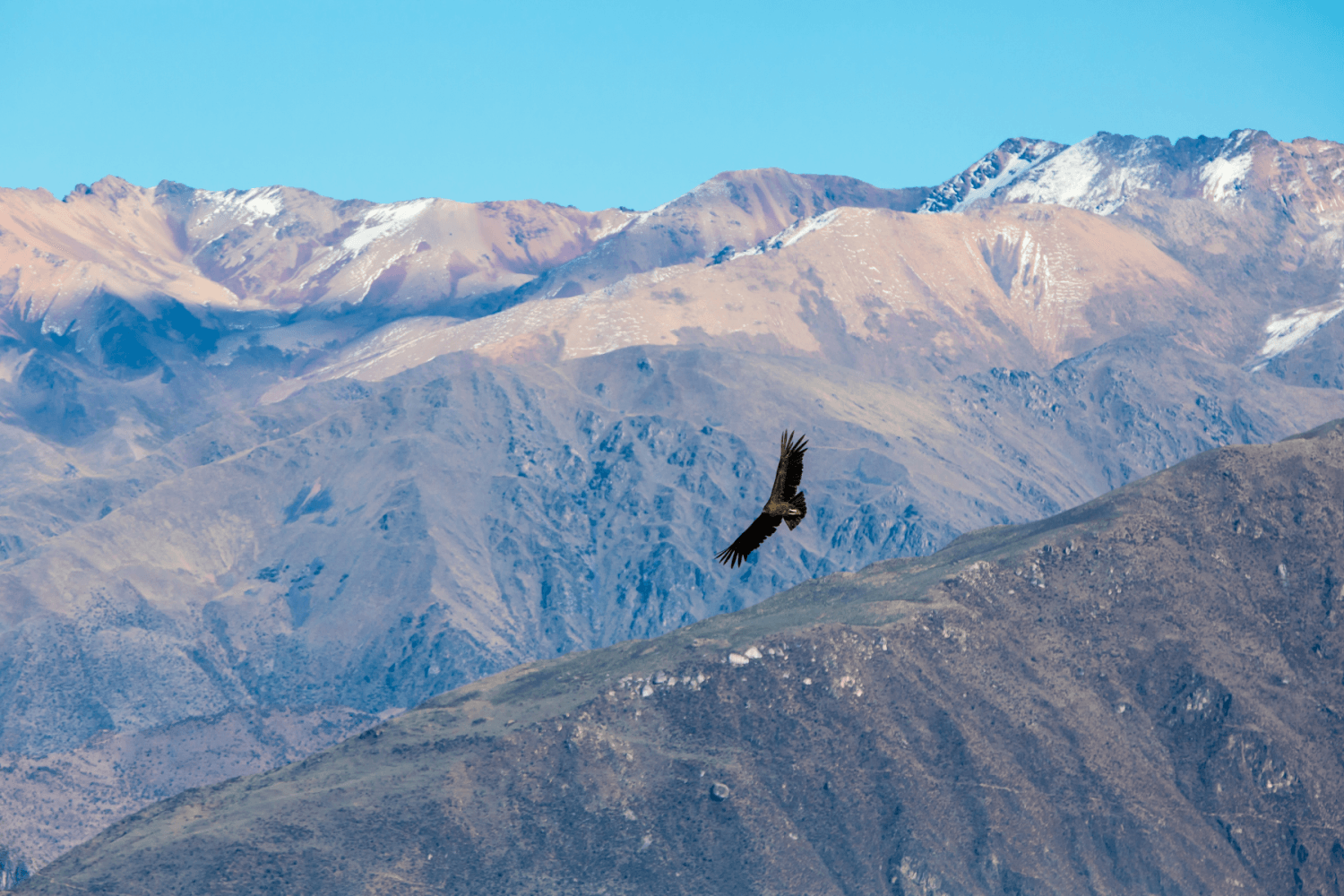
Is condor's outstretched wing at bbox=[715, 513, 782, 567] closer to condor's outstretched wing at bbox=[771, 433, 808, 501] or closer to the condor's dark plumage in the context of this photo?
the condor's dark plumage

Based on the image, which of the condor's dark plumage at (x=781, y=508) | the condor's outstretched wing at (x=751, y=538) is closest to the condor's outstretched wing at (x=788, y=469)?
the condor's dark plumage at (x=781, y=508)

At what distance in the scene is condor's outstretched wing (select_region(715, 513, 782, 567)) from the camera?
5094cm

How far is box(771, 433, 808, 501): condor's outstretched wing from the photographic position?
50500mm

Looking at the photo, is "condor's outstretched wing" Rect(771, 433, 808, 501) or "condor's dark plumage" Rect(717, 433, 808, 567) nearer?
"condor's outstretched wing" Rect(771, 433, 808, 501)

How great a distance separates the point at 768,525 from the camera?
51.5 m

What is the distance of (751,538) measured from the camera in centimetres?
5128

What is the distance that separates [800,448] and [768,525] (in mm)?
2173

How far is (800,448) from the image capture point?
5150 centimetres

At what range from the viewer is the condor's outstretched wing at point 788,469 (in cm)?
5050

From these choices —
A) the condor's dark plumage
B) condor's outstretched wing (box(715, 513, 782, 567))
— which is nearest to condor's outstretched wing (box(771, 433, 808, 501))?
the condor's dark plumage

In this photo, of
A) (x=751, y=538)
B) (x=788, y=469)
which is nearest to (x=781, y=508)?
(x=751, y=538)

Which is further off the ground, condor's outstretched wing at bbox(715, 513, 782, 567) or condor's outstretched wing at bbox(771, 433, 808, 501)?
condor's outstretched wing at bbox(771, 433, 808, 501)

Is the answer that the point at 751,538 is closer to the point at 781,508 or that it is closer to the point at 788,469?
the point at 781,508

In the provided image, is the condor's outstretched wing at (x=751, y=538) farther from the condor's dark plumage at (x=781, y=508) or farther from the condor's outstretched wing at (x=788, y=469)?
the condor's outstretched wing at (x=788, y=469)
